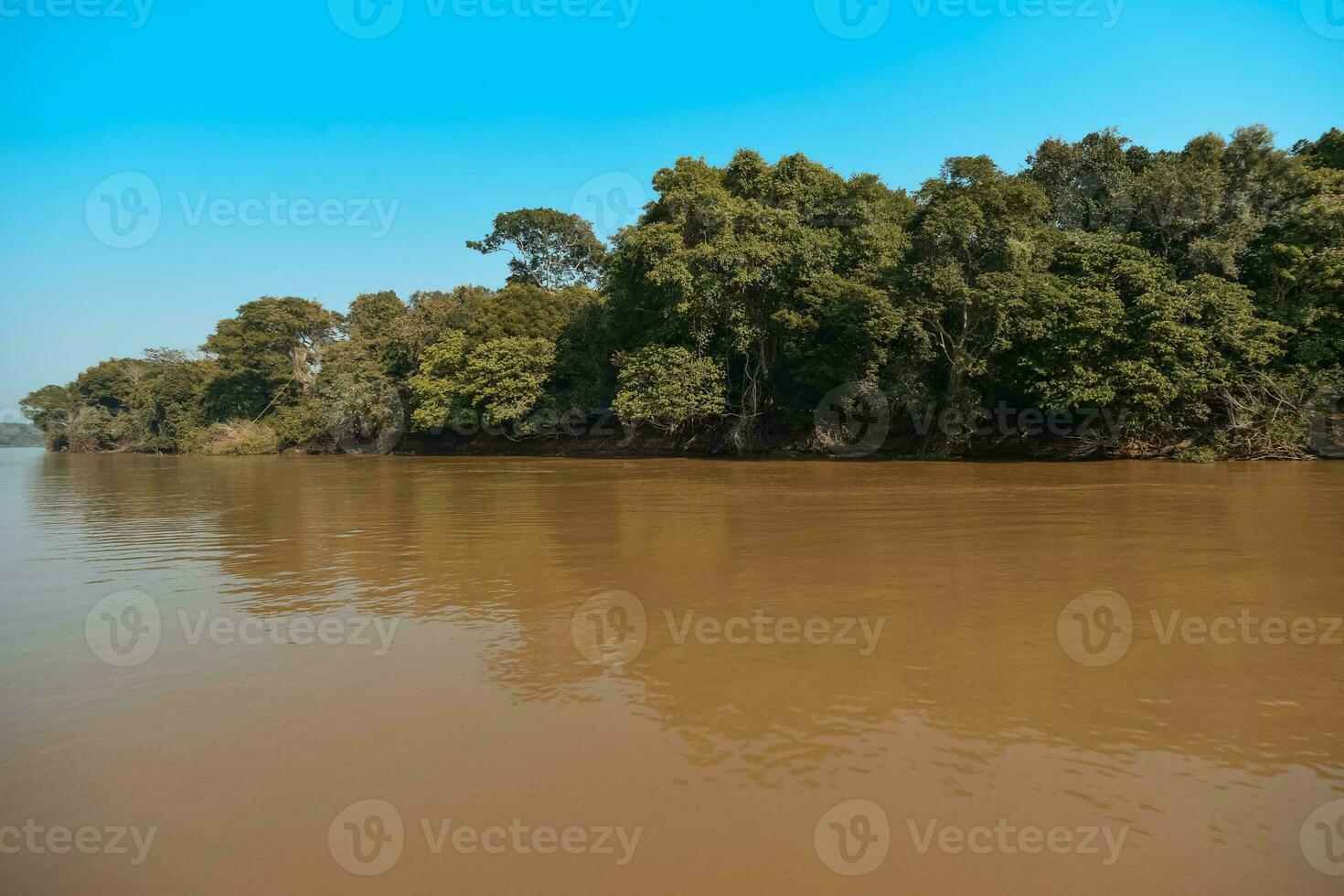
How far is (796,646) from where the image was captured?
5.03 metres

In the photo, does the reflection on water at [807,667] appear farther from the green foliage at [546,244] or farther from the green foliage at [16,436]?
the green foliage at [16,436]

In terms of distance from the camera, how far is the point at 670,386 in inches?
1091

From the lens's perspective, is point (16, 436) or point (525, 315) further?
point (16, 436)

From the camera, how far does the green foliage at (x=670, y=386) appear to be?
27781mm

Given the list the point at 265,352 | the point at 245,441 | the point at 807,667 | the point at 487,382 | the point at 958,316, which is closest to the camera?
the point at 807,667

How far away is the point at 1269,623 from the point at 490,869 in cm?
554

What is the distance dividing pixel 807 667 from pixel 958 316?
22686 mm

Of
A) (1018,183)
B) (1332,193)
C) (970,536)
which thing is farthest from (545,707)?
(1332,193)

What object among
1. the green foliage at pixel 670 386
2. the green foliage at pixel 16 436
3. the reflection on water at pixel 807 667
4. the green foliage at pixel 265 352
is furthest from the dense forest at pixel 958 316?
the green foliage at pixel 16 436

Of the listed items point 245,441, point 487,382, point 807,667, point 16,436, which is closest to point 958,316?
point 487,382

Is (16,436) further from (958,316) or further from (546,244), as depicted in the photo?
(958,316)

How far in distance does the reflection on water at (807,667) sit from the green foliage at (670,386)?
16.2 metres

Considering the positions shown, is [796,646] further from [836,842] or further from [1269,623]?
[1269,623]

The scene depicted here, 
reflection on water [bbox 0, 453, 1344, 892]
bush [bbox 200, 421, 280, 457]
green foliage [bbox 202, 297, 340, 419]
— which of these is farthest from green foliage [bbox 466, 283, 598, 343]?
reflection on water [bbox 0, 453, 1344, 892]
